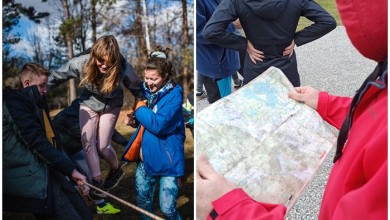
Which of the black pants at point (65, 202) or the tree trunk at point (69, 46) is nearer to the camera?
the tree trunk at point (69, 46)

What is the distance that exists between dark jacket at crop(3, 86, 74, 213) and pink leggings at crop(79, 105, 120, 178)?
58 millimetres

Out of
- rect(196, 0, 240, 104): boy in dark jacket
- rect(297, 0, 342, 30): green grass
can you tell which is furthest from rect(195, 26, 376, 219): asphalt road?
rect(196, 0, 240, 104): boy in dark jacket

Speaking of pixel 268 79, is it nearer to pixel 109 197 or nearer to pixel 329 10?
pixel 109 197

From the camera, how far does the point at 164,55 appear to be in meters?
0.98

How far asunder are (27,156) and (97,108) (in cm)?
18

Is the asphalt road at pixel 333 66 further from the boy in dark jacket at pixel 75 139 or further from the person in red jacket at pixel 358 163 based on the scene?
the person in red jacket at pixel 358 163

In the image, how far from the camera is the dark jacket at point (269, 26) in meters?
1.50

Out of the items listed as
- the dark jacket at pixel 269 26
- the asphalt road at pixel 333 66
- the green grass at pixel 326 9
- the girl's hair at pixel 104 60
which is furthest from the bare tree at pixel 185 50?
the asphalt road at pixel 333 66


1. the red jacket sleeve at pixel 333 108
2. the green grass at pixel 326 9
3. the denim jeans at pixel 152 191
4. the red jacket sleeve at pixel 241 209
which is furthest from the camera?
the green grass at pixel 326 9

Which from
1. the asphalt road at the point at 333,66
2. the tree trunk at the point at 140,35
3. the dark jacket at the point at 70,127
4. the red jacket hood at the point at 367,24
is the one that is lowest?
the asphalt road at the point at 333,66

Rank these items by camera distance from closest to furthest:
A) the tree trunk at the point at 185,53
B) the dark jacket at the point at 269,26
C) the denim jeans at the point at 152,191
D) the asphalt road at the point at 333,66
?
the tree trunk at the point at 185,53, the denim jeans at the point at 152,191, the dark jacket at the point at 269,26, the asphalt road at the point at 333,66

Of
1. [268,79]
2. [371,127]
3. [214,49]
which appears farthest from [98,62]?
[214,49]

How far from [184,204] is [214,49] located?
32.3 inches

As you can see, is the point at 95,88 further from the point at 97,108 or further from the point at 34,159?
the point at 34,159
